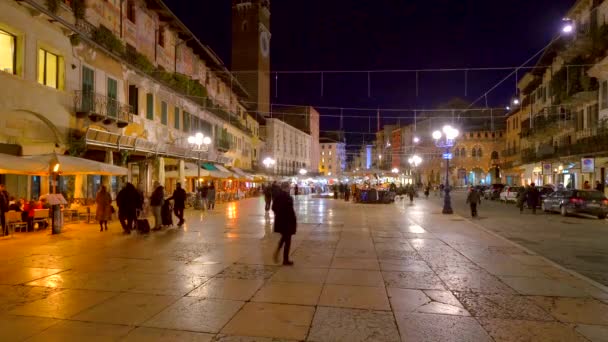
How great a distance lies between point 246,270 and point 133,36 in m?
19.7

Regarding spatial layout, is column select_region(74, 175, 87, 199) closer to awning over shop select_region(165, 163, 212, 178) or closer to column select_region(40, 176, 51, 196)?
column select_region(40, 176, 51, 196)

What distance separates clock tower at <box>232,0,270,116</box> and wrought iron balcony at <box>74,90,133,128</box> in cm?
4269

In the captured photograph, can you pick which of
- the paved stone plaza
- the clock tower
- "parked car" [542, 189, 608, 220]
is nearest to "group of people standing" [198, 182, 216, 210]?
the paved stone plaza

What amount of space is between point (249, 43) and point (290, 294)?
61062 mm

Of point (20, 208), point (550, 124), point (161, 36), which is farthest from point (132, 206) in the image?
point (550, 124)

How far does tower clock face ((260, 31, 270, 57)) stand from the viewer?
65.1 meters

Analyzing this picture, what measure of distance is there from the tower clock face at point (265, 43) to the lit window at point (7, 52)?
51493 mm

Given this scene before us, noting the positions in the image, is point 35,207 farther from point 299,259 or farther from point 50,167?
point 299,259

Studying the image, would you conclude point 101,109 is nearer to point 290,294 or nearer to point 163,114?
point 163,114

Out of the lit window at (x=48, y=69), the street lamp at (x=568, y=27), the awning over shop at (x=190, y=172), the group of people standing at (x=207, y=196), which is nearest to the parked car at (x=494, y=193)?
the street lamp at (x=568, y=27)

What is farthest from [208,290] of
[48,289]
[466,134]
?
[466,134]

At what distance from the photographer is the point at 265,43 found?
67.2 metres

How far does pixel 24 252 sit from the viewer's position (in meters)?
10.1

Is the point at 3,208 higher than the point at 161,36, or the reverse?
the point at 161,36
